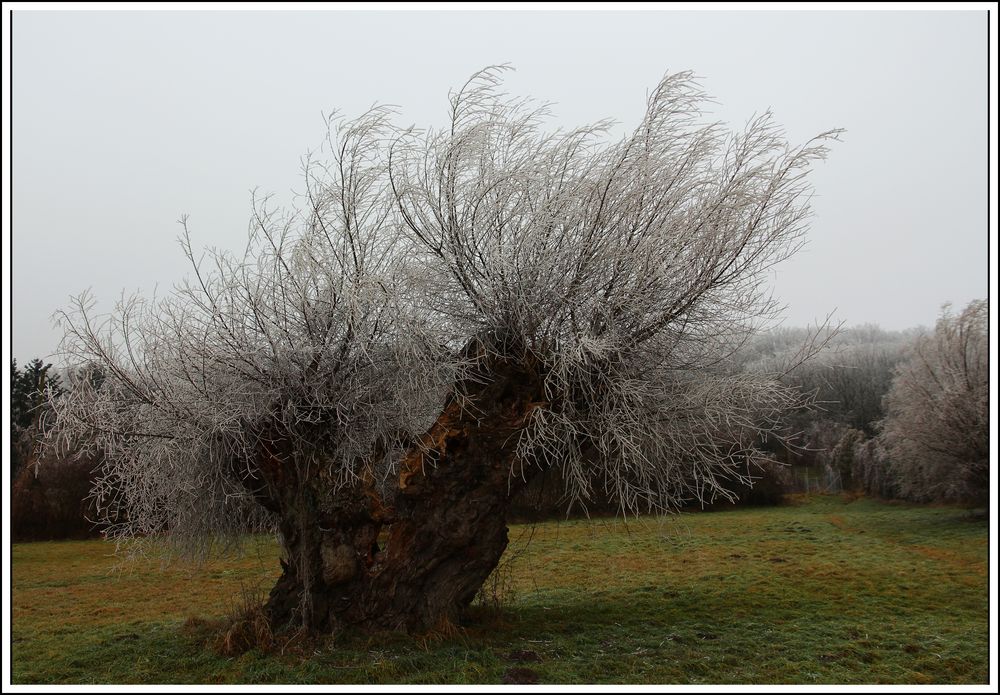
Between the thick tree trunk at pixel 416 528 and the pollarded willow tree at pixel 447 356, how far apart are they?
23 millimetres

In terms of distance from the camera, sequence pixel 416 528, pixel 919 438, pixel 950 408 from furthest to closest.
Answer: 1. pixel 919 438
2. pixel 950 408
3. pixel 416 528

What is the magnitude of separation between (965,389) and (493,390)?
594 inches

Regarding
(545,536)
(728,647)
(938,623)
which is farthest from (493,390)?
(545,536)

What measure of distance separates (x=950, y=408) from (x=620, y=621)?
13.3m

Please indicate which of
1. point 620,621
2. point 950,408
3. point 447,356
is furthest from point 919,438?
point 447,356

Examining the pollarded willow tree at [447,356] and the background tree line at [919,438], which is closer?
the pollarded willow tree at [447,356]

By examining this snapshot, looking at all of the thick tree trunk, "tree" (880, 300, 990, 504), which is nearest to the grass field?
the thick tree trunk

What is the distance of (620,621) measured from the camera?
8922 mm

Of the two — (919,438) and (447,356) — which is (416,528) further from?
(919,438)

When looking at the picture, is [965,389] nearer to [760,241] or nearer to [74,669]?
[760,241]

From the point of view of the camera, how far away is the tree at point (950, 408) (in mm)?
17594

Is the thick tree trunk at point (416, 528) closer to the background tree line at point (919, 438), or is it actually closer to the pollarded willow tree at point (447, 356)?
the pollarded willow tree at point (447, 356)

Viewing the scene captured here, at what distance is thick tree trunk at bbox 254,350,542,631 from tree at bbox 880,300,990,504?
48.0 feet

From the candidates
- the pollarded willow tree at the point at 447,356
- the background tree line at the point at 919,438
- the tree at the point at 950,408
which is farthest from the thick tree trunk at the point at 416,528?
the tree at the point at 950,408
